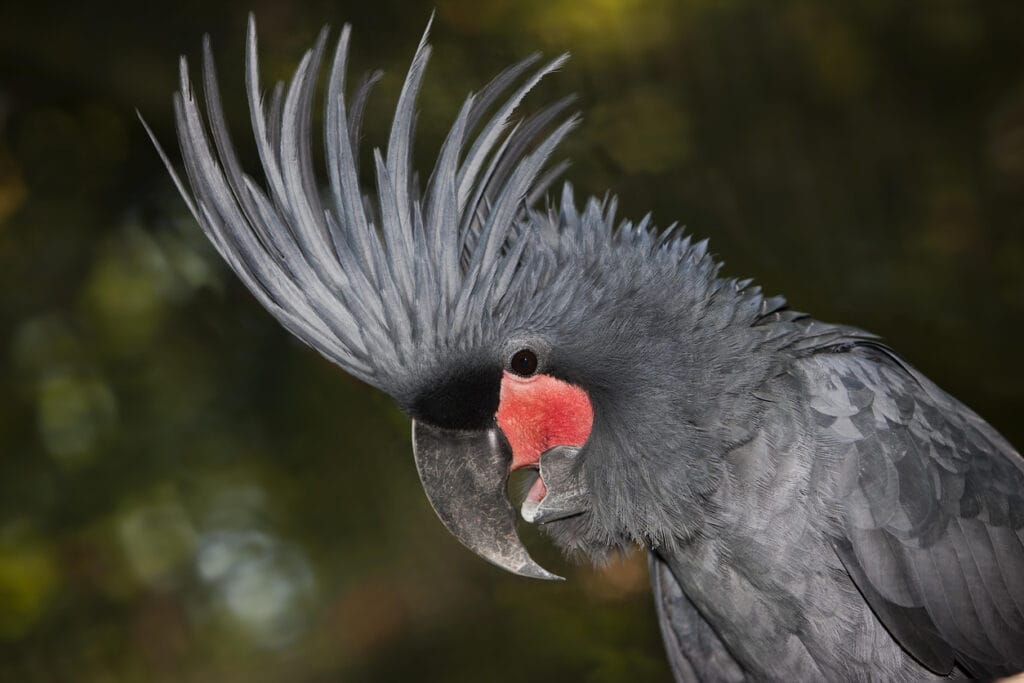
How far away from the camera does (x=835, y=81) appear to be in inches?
177

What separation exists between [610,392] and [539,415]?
19cm

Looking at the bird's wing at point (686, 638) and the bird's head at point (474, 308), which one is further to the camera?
the bird's wing at point (686, 638)

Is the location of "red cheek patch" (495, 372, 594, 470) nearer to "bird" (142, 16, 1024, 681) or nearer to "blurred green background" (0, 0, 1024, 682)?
"bird" (142, 16, 1024, 681)

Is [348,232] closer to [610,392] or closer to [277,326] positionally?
[610,392]

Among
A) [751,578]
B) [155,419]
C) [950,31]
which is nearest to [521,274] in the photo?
[751,578]

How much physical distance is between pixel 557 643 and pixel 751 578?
281 centimetres

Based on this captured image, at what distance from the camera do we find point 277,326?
4.79 metres

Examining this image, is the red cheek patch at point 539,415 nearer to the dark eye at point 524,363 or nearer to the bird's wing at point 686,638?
the dark eye at point 524,363

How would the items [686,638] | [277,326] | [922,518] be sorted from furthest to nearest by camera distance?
[277,326] → [686,638] → [922,518]

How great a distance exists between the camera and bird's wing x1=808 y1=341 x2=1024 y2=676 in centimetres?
224

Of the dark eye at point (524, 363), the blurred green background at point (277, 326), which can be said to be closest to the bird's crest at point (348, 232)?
→ the dark eye at point (524, 363)

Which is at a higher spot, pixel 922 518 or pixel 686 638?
pixel 922 518

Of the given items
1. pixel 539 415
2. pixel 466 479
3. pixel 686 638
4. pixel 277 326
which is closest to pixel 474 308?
pixel 539 415

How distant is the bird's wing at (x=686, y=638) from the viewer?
2871 millimetres
